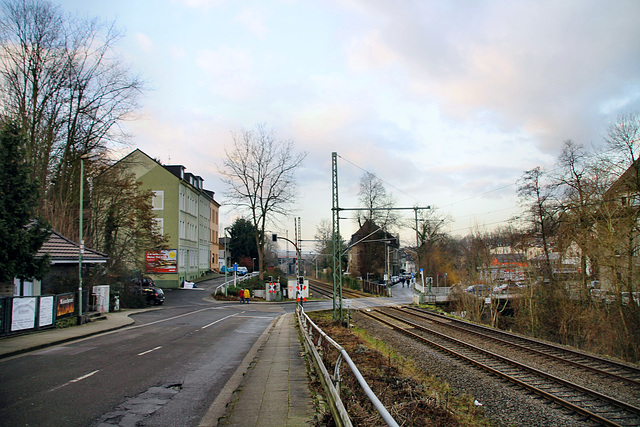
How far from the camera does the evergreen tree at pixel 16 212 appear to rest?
11984mm

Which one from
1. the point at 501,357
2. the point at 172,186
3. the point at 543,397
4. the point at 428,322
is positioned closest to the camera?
the point at 543,397

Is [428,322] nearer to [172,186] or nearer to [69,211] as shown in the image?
[69,211]

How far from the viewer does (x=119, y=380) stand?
8.97 m

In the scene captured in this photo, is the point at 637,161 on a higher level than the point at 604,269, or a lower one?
higher

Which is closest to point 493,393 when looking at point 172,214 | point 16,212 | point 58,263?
point 16,212

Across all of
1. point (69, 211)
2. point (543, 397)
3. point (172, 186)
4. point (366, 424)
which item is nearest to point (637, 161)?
point (543, 397)

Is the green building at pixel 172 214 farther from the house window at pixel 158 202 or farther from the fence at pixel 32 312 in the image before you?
the fence at pixel 32 312

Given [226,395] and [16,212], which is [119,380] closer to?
[226,395]

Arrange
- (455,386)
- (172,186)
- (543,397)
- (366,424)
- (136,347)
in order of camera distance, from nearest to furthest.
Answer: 1. (366,424)
2. (543,397)
3. (455,386)
4. (136,347)
5. (172,186)

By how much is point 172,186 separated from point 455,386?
44521 millimetres

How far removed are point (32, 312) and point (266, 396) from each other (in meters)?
12.9

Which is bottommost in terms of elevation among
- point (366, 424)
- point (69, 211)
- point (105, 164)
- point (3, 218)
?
point (366, 424)

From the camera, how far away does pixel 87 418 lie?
6410 millimetres

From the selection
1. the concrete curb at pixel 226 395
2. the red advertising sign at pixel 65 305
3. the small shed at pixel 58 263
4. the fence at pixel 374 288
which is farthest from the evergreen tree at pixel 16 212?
the fence at pixel 374 288
